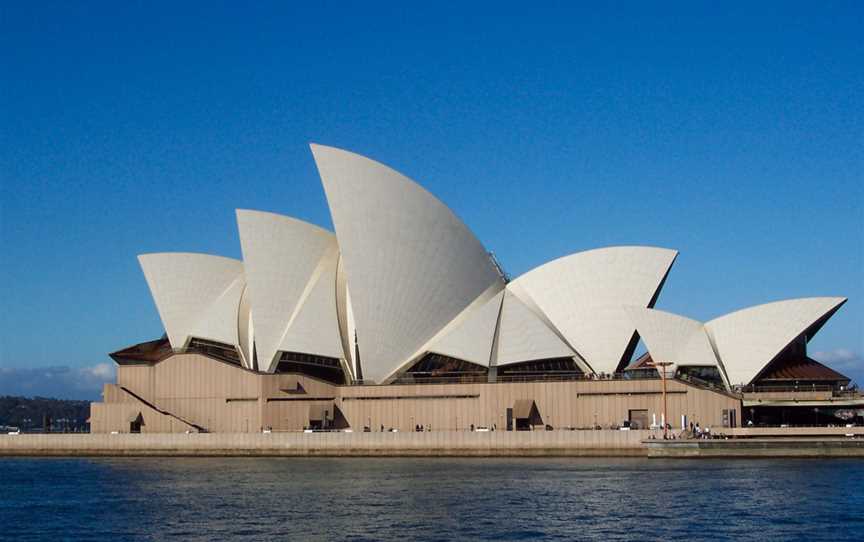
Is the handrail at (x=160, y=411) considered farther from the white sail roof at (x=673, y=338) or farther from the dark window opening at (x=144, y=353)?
the white sail roof at (x=673, y=338)

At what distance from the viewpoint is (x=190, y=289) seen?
6794 centimetres

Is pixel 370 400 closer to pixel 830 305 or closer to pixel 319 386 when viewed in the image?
pixel 319 386

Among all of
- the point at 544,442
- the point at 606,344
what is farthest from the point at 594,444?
the point at 606,344

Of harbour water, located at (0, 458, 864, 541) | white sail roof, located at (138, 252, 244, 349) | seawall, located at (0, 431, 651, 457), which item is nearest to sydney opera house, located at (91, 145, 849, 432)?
white sail roof, located at (138, 252, 244, 349)

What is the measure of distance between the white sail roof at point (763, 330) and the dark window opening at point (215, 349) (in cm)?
2727

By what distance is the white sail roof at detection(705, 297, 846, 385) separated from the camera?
59.3 metres

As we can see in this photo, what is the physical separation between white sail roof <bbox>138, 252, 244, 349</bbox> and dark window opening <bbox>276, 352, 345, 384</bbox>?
4.65m

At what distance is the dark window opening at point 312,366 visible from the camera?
64.9 m

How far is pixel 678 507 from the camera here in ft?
108

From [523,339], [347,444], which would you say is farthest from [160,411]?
[523,339]

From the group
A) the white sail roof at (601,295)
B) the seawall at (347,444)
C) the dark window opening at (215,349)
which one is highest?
the white sail roof at (601,295)

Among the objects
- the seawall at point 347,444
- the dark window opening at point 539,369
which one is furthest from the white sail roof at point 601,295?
the seawall at point 347,444

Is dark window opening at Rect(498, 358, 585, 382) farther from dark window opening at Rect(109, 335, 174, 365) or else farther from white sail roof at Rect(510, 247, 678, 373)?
dark window opening at Rect(109, 335, 174, 365)

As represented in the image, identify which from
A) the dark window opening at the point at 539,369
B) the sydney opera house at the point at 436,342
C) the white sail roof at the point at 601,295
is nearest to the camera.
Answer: the sydney opera house at the point at 436,342
